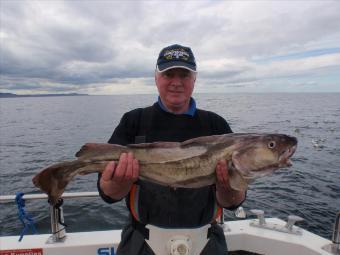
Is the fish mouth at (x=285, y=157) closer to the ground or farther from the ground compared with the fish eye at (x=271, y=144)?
closer to the ground

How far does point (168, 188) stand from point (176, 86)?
125 centimetres

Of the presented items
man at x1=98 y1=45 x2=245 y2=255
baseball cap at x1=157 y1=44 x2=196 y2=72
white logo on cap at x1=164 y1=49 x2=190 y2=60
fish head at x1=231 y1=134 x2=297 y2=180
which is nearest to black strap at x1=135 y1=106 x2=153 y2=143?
man at x1=98 y1=45 x2=245 y2=255

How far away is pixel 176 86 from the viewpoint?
3971 mm

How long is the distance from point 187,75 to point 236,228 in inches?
127

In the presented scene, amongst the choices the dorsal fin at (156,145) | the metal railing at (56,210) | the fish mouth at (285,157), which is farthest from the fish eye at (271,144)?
the metal railing at (56,210)

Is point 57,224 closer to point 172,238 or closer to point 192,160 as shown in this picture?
point 172,238

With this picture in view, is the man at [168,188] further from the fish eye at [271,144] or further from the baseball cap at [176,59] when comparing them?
the fish eye at [271,144]

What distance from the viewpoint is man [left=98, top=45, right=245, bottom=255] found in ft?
11.8

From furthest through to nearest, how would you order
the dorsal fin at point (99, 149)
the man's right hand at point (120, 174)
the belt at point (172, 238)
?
1. the belt at point (172, 238)
2. the dorsal fin at point (99, 149)
3. the man's right hand at point (120, 174)

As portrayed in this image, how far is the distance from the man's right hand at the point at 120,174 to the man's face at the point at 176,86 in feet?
3.02

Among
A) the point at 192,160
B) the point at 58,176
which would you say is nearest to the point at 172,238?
the point at 192,160

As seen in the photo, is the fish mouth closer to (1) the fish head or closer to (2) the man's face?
(1) the fish head

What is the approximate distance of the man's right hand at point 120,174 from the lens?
11.3 feet

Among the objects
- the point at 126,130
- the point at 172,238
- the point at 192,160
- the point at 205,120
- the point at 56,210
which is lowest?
the point at 56,210
